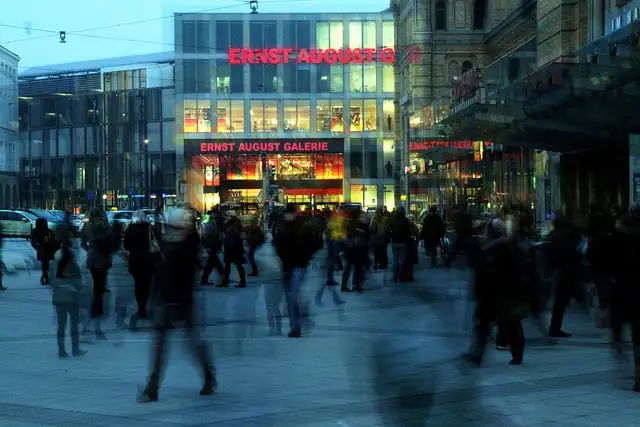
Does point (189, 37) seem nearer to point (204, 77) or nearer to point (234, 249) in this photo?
point (204, 77)

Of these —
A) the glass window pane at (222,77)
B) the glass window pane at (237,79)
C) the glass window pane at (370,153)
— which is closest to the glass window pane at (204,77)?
the glass window pane at (222,77)

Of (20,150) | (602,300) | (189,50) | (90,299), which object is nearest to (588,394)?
(602,300)

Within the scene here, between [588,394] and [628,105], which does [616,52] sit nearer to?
[628,105]

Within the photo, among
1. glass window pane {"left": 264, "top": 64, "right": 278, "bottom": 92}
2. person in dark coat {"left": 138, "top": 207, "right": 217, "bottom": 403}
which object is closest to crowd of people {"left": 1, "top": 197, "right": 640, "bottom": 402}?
person in dark coat {"left": 138, "top": 207, "right": 217, "bottom": 403}

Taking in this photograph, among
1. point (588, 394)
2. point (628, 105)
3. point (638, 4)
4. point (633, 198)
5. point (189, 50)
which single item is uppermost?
point (189, 50)

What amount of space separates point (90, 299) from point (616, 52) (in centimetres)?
1186

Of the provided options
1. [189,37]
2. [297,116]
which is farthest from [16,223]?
[297,116]

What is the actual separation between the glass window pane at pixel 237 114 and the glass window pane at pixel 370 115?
31.5ft

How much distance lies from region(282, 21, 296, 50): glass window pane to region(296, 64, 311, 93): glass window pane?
66.1 inches

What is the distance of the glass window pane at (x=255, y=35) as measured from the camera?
3214 inches

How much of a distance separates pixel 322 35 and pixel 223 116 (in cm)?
994

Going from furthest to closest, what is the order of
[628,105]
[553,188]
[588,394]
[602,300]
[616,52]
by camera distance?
1. [553,188]
2. [628,105]
3. [616,52]
4. [602,300]
5. [588,394]

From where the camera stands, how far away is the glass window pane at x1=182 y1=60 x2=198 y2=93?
80.8m

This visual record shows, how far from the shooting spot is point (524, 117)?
95.9 feet
